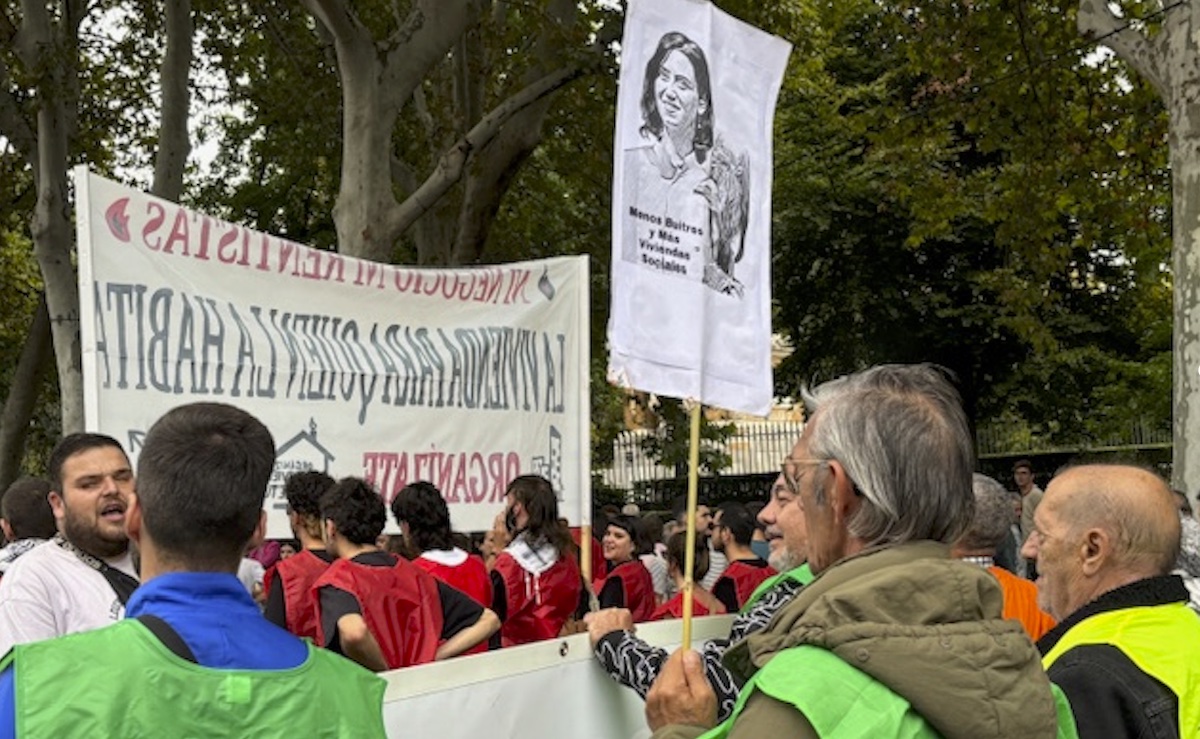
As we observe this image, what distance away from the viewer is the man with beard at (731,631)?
11.9ft

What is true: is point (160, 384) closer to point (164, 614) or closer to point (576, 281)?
point (576, 281)

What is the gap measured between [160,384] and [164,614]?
3.53 m

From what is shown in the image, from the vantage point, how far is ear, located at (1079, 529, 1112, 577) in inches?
151

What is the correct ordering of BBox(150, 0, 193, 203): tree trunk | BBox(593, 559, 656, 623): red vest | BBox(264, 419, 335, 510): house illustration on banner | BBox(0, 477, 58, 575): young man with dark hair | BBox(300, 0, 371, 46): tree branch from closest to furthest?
BBox(0, 477, 58, 575): young man with dark hair < BBox(264, 419, 335, 510): house illustration on banner < BBox(593, 559, 656, 623): red vest < BBox(300, 0, 371, 46): tree branch < BBox(150, 0, 193, 203): tree trunk

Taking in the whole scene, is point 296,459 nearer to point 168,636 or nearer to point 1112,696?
point 1112,696

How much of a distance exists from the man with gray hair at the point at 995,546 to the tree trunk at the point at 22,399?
15.5 metres

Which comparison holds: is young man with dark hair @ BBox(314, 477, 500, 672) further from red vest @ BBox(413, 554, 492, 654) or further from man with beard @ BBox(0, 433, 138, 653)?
man with beard @ BBox(0, 433, 138, 653)

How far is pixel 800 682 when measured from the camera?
87.3 inches

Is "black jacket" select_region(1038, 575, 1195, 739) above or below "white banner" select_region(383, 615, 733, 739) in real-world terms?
above

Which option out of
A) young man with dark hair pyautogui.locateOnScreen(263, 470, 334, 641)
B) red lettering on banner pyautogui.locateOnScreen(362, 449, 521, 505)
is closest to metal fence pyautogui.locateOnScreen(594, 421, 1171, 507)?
red lettering on banner pyautogui.locateOnScreen(362, 449, 521, 505)

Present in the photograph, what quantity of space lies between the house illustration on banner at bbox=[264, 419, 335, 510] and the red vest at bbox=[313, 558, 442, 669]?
35.2 inches

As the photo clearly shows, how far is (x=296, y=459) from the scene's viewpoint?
22.5 feet

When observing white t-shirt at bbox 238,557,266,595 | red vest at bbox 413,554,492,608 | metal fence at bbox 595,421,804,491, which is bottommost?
white t-shirt at bbox 238,557,266,595

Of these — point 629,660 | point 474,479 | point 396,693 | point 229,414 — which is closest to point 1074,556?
point 629,660
